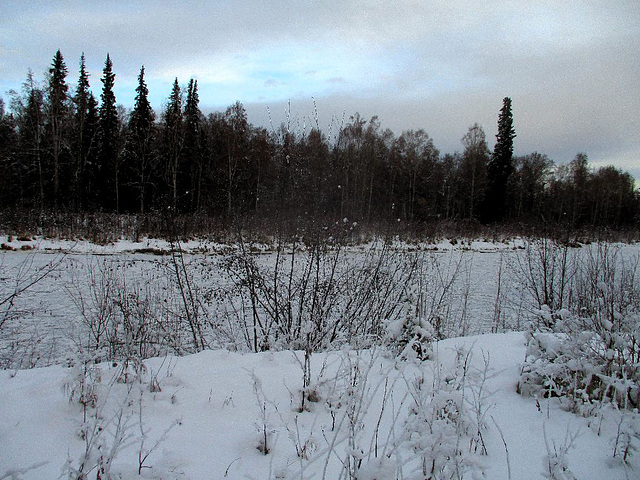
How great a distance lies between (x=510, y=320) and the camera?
704cm

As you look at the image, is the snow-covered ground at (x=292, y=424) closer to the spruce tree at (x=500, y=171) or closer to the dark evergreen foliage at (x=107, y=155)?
the dark evergreen foliage at (x=107, y=155)

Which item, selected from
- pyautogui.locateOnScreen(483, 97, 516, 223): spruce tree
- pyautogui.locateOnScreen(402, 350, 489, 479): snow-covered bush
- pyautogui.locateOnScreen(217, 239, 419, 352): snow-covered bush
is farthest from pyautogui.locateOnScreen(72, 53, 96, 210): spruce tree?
pyautogui.locateOnScreen(483, 97, 516, 223): spruce tree

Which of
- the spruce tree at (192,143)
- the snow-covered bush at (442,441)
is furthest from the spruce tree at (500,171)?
the snow-covered bush at (442,441)

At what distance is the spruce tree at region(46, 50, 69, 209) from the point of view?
2383cm

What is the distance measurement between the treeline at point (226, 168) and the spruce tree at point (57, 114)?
0.29ft

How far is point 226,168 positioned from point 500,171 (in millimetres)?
26743

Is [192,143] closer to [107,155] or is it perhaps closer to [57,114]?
[107,155]

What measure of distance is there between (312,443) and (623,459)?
5.71 feet

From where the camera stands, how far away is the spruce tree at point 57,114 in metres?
23.8

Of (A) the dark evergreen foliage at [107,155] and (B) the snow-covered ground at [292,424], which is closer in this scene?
(B) the snow-covered ground at [292,424]

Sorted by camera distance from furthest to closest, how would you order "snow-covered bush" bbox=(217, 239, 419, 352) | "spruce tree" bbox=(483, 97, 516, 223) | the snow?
1. "spruce tree" bbox=(483, 97, 516, 223)
2. "snow-covered bush" bbox=(217, 239, 419, 352)
3. the snow

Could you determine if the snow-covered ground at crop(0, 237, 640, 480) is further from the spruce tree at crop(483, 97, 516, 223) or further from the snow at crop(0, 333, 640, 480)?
the spruce tree at crop(483, 97, 516, 223)

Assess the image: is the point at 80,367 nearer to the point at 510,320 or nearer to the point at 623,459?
the point at 623,459

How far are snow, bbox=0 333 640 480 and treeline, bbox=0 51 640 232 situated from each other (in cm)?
289
